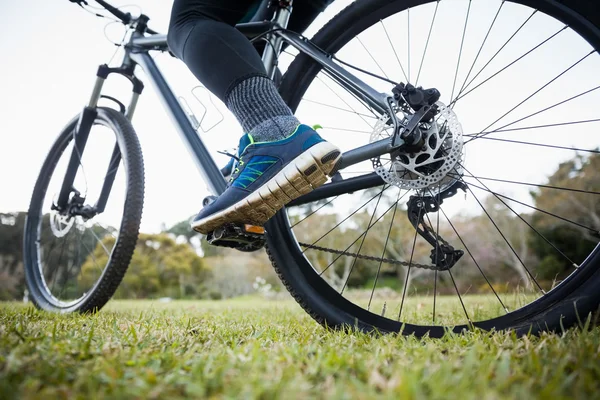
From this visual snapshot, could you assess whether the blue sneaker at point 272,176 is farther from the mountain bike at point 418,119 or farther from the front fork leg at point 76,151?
the front fork leg at point 76,151

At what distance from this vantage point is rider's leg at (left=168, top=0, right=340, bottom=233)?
3.39 ft

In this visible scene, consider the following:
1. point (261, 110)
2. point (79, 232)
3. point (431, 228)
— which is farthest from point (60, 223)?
point (431, 228)

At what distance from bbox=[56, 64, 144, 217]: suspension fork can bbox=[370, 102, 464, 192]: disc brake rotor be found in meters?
1.47

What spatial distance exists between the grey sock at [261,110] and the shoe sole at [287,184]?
0.12 m

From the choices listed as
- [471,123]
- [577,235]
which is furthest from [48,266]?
[577,235]

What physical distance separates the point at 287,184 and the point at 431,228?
0.53m

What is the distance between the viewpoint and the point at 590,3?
107 cm

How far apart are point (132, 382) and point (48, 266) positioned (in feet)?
7.26

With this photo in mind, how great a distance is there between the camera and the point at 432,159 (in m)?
1.19

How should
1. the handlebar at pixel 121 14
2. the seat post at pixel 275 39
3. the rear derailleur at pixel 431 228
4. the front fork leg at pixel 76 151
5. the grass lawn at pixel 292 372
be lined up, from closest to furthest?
1. the grass lawn at pixel 292 372
2. the rear derailleur at pixel 431 228
3. the seat post at pixel 275 39
4. the handlebar at pixel 121 14
5. the front fork leg at pixel 76 151

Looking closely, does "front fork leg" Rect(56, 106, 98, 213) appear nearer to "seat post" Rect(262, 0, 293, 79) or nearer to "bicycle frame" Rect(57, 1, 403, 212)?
"bicycle frame" Rect(57, 1, 403, 212)

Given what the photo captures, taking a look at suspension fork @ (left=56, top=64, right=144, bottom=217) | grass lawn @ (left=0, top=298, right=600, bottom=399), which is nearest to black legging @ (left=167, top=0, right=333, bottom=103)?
grass lawn @ (left=0, top=298, right=600, bottom=399)

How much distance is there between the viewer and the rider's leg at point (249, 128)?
1032mm

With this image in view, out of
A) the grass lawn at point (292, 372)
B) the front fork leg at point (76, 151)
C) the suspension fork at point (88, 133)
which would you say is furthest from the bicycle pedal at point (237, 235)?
the front fork leg at point (76, 151)
